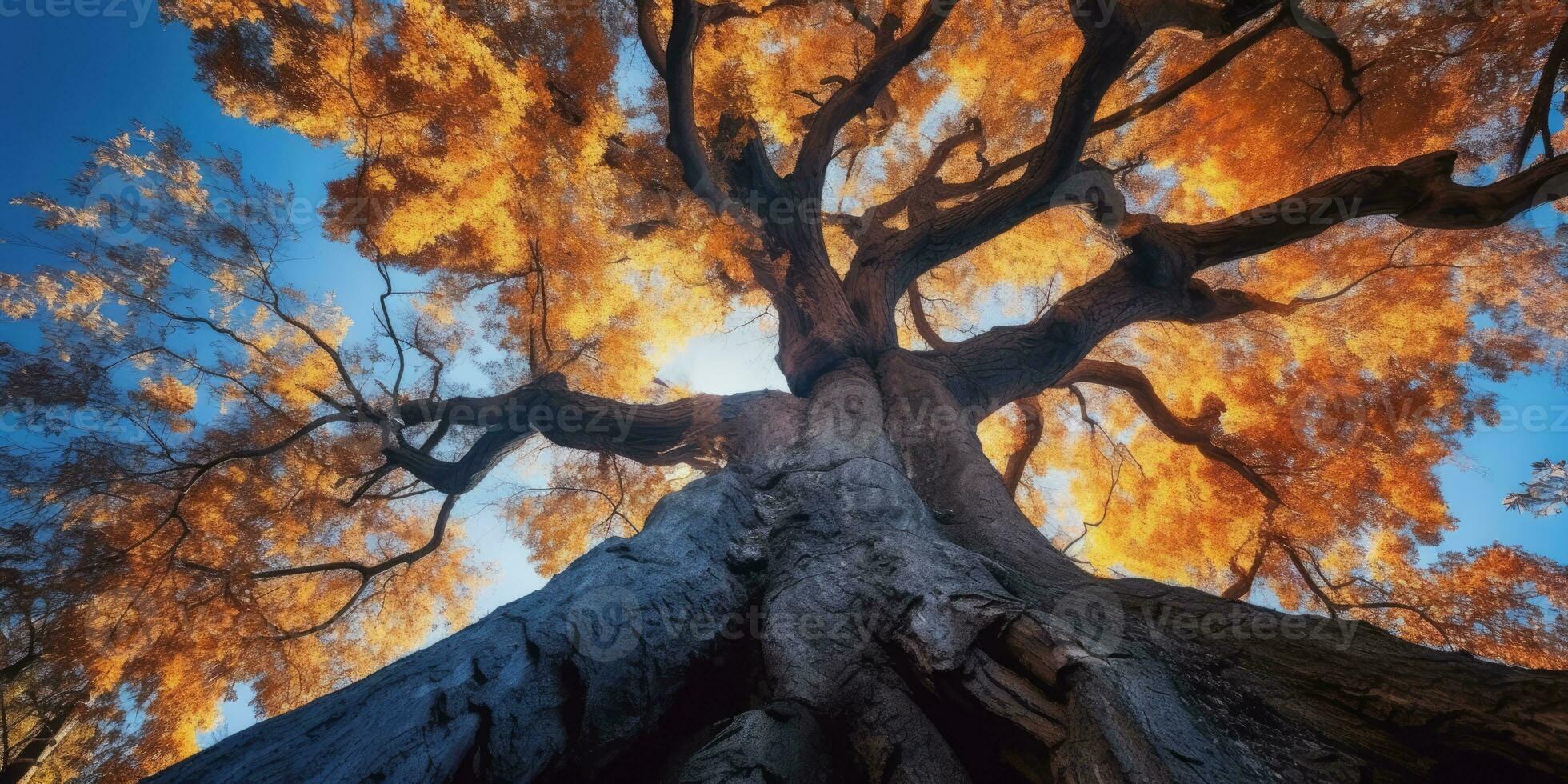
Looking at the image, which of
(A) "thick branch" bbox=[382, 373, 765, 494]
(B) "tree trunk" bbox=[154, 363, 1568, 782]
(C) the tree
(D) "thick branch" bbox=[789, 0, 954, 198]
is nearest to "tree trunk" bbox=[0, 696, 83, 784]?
(C) the tree

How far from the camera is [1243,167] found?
7.52 m

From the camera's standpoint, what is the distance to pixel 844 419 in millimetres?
3664

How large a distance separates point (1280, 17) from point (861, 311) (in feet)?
16.1

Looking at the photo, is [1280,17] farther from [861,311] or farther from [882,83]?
[861,311]

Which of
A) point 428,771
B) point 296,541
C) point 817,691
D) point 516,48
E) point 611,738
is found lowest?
point 817,691

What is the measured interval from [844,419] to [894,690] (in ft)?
7.23

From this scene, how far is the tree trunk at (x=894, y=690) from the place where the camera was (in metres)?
1.14

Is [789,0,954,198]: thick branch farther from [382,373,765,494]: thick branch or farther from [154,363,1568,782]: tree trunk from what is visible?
[154,363,1568,782]: tree trunk

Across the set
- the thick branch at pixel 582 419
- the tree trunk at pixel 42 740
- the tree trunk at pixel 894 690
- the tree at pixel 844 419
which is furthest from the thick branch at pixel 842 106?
the tree trunk at pixel 42 740

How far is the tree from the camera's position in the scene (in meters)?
1.39

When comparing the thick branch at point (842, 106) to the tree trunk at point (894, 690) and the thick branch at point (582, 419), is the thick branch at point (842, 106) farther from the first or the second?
the tree trunk at point (894, 690)

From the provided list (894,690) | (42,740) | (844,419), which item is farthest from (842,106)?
(42,740)

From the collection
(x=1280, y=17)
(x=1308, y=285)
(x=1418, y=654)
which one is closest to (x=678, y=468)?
(x=1418, y=654)

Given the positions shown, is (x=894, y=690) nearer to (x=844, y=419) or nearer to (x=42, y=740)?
(x=844, y=419)
